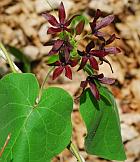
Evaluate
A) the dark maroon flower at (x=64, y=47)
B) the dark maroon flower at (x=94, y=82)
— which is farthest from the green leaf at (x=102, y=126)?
the dark maroon flower at (x=64, y=47)

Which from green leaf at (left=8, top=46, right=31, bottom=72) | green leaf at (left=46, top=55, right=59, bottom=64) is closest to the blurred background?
green leaf at (left=8, top=46, right=31, bottom=72)

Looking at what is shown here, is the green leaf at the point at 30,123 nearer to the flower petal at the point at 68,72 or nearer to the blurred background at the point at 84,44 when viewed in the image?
the flower petal at the point at 68,72

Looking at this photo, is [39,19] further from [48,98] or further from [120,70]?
[48,98]

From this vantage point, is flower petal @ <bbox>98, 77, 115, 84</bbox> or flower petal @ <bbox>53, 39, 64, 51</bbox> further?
flower petal @ <bbox>98, 77, 115, 84</bbox>

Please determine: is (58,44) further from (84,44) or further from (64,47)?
(84,44)

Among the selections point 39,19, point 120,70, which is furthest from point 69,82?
point 39,19

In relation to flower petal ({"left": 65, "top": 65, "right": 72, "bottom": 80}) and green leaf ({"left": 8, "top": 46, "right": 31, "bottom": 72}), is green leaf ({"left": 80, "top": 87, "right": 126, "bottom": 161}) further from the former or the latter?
green leaf ({"left": 8, "top": 46, "right": 31, "bottom": 72})

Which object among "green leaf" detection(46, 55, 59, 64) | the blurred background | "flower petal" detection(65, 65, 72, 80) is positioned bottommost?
the blurred background
